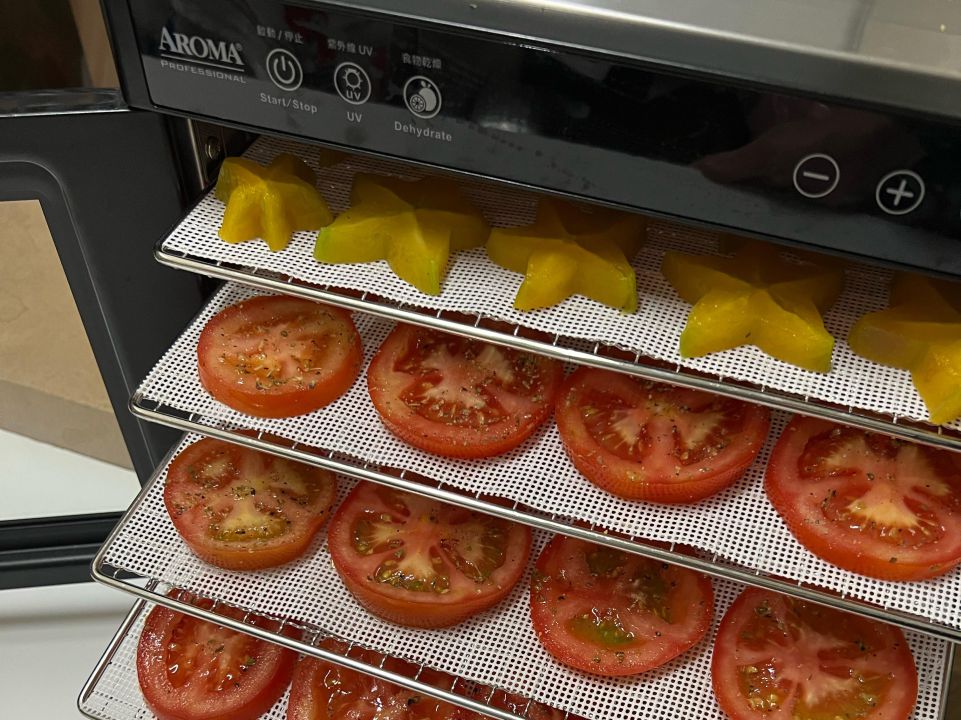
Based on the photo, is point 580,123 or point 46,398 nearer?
point 580,123

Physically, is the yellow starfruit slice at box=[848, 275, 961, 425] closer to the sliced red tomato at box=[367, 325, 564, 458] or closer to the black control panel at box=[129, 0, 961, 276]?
the black control panel at box=[129, 0, 961, 276]

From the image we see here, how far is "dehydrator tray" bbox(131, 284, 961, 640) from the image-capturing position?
37.9 inches

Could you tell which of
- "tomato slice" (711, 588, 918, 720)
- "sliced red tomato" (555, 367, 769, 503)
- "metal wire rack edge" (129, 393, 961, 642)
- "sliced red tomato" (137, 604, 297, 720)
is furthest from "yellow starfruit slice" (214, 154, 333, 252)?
"tomato slice" (711, 588, 918, 720)

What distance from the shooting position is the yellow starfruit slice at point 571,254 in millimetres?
961

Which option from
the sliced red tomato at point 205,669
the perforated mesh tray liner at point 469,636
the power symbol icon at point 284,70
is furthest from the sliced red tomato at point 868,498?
the sliced red tomato at point 205,669

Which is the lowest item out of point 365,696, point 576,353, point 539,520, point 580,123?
point 365,696

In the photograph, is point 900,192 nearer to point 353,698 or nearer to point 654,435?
point 654,435

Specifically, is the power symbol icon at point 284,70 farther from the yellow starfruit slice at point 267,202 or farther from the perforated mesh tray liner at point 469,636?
the perforated mesh tray liner at point 469,636

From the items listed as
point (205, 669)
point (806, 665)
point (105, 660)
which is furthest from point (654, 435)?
point (105, 660)

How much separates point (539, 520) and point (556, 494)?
35 mm

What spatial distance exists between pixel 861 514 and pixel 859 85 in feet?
1.64

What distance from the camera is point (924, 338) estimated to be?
89 centimetres

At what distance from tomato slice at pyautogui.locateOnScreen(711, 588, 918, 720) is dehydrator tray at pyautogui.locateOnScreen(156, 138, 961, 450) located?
370 mm

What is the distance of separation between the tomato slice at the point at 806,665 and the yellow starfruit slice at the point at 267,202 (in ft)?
2.40
